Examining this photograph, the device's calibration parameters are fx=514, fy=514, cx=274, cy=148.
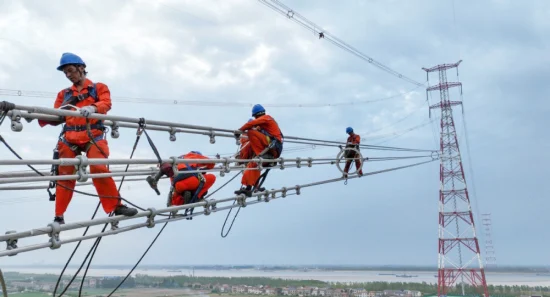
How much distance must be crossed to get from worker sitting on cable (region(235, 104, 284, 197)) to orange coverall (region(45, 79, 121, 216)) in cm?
233

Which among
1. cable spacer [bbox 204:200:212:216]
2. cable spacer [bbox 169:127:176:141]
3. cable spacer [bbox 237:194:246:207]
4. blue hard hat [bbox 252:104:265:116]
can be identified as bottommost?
cable spacer [bbox 204:200:212:216]

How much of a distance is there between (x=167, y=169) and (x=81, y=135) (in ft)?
2.51

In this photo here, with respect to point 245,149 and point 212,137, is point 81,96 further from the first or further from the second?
point 245,149

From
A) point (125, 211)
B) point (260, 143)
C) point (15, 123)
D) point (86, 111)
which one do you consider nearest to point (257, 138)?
point (260, 143)

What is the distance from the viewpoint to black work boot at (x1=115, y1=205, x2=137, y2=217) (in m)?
4.15

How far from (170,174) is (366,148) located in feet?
22.4

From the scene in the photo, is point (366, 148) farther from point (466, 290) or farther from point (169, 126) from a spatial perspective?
point (466, 290)

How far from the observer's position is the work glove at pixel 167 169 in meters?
4.34

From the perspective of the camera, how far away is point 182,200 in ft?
20.1

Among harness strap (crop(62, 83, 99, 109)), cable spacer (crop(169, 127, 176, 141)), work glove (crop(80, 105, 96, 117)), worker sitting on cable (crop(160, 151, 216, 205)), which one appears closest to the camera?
work glove (crop(80, 105, 96, 117))

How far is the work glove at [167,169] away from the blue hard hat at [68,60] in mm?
1042

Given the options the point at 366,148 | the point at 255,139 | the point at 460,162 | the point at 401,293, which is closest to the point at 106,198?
the point at 255,139

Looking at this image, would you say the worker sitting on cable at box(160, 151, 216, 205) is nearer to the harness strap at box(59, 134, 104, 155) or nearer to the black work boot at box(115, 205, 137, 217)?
the black work boot at box(115, 205, 137, 217)

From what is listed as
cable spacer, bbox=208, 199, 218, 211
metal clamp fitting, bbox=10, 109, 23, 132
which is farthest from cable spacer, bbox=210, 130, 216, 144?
metal clamp fitting, bbox=10, 109, 23, 132
